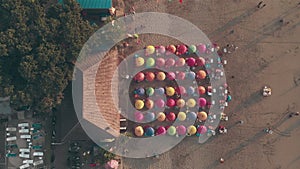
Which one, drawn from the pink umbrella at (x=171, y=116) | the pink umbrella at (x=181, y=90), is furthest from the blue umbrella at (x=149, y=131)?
the pink umbrella at (x=181, y=90)

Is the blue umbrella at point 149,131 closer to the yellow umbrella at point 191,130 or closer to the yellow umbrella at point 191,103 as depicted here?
the yellow umbrella at point 191,130

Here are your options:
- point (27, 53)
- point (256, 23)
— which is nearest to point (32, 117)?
point (27, 53)

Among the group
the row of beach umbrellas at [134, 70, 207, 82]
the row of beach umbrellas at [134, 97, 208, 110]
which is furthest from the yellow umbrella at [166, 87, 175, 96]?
the row of beach umbrellas at [134, 70, 207, 82]

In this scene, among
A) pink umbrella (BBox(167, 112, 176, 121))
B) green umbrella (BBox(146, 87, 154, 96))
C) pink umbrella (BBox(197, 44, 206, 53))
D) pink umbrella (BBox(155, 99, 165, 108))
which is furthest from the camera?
pink umbrella (BBox(197, 44, 206, 53))

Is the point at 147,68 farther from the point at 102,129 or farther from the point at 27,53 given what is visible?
the point at 27,53

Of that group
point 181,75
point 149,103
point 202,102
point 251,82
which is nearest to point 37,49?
point 149,103

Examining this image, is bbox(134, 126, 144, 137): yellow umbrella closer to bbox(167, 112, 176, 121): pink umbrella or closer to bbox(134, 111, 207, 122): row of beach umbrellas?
bbox(134, 111, 207, 122): row of beach umbrellas
